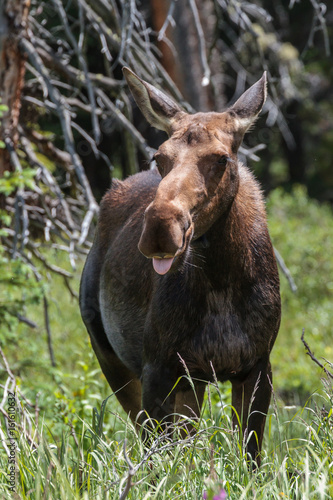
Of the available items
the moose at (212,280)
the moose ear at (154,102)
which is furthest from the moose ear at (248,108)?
the moose ear at (154,102)

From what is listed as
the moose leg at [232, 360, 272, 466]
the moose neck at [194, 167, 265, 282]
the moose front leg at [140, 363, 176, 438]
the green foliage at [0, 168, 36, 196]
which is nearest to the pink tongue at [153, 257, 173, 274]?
the moose neck at [194, 167, 265, 282]

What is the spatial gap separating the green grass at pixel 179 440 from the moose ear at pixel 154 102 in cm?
162

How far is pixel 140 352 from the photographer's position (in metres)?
4.98

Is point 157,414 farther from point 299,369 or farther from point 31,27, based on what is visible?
point 299,369

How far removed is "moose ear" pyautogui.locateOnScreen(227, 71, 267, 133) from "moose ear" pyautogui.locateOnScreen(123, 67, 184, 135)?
0.35 metres

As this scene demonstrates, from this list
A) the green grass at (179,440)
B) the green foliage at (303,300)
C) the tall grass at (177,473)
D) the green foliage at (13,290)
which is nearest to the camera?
the tall grass at (177,473)

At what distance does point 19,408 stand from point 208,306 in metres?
1.20

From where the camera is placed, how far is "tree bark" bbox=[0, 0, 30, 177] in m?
6.39


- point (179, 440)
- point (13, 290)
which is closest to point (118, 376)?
point (13, 290)

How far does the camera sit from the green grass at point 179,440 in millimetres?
3428

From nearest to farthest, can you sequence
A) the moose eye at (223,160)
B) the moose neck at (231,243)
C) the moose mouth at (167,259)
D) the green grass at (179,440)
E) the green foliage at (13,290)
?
1. the green grass at (179,440)
2. the moose mouth at (167,259)
3. the moose eye at (223,160)
4. the moose neck at (231,243)
5. the green foliage at (13,290)

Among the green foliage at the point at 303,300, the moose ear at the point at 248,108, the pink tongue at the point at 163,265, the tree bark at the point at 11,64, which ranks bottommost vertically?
the green foliage at the point at 303,300

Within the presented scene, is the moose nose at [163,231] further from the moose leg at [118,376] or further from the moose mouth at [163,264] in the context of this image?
the moose leg at [118,376]

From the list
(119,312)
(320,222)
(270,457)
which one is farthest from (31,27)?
(320,222)
